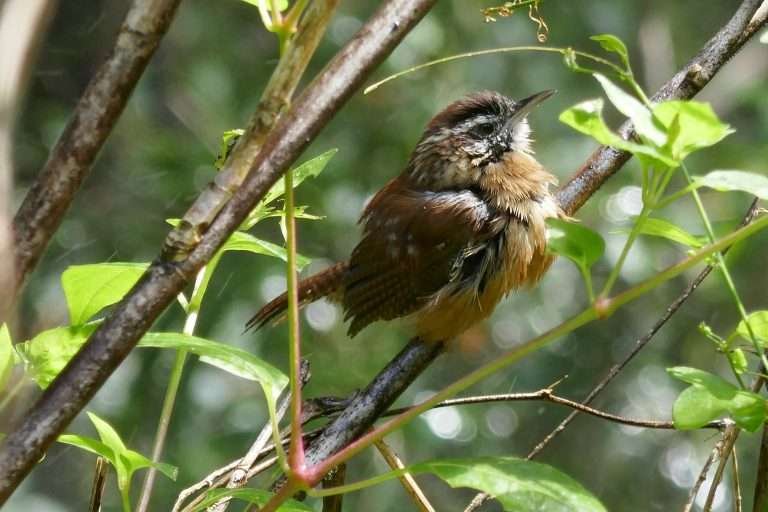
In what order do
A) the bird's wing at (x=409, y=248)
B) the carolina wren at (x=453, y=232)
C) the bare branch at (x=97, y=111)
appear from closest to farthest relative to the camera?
1. the bare branch at (x=97, y=111)
2. the carolina wren at (x=453, y=232)
3. the bird's wing at (x=409, y=248)

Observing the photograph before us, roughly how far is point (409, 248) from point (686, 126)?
97.4 inches

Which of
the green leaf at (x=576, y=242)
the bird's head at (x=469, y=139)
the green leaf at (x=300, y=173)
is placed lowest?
the green leaf at (x=576, y=242)

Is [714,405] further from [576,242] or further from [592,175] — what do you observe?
[592,175]

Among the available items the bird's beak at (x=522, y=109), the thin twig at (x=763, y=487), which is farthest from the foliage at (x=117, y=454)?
the bird's beak at (x=522, y=109)

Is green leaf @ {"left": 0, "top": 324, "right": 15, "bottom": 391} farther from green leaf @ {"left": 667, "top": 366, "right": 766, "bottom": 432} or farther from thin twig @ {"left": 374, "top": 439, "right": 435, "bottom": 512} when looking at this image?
green leaf @ {"left": 667, "top": 366, "right": 766, "bottom": 432}

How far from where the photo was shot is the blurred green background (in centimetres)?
461

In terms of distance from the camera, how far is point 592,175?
226cm

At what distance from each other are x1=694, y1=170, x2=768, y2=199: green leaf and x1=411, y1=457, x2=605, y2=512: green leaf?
1.05 ft

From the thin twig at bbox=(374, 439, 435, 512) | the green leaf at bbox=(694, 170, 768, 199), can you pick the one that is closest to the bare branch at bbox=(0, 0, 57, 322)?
the green leaf at bbox=(694, 170, 768, 199)

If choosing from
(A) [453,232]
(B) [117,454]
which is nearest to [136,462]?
(B) [117,454]

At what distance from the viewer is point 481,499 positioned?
165 centimetres

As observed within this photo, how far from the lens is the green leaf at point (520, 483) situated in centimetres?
105

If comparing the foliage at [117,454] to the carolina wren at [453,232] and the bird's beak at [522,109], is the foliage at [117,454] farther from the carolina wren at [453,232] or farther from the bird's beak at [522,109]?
the bird's beak at [522,109]

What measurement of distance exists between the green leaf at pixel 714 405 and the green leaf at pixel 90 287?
649 mm
